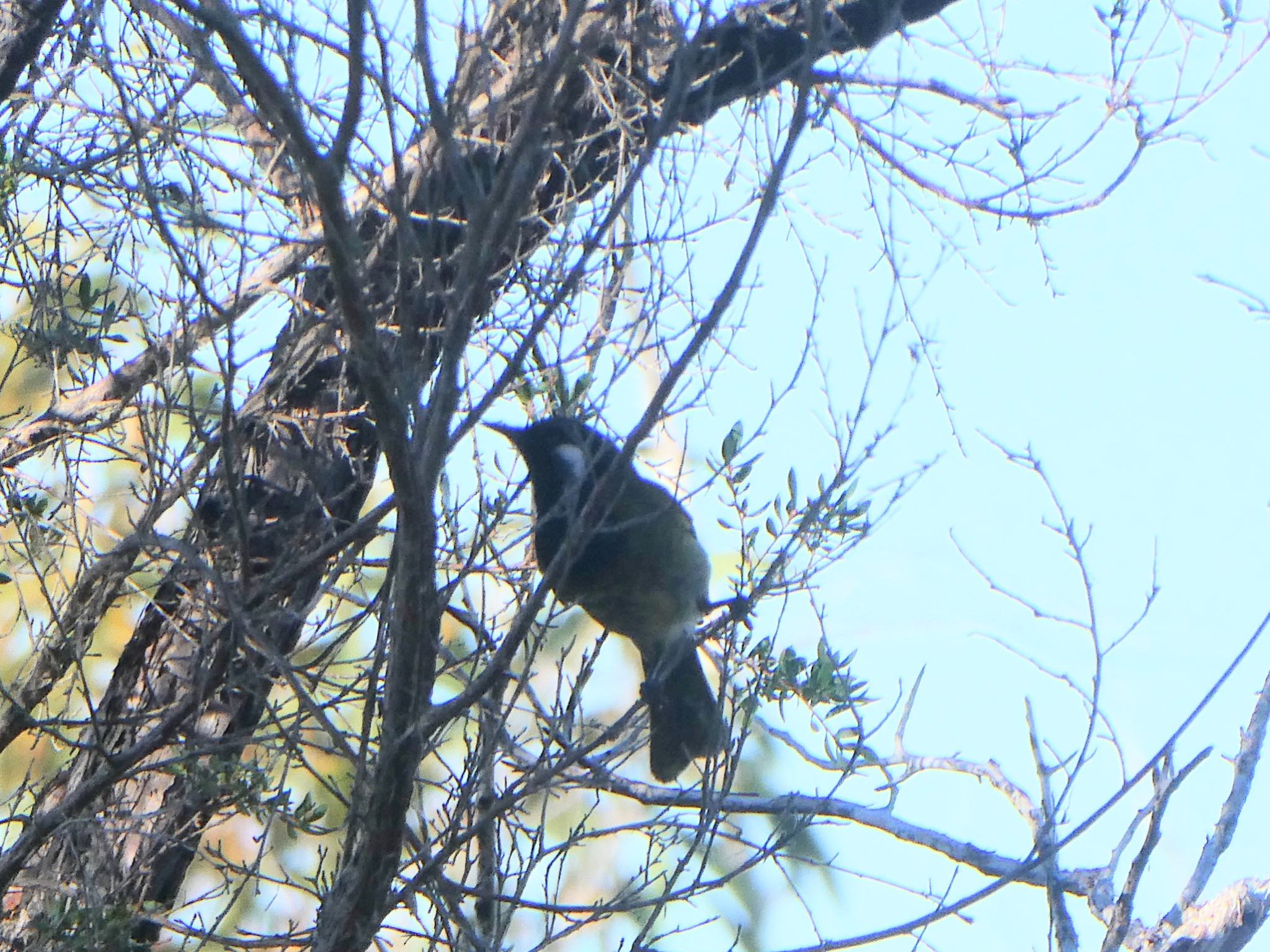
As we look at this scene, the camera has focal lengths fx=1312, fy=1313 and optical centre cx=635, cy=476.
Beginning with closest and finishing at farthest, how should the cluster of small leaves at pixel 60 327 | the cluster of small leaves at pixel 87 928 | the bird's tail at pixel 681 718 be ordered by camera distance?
the cluster of small leaves at pixel 87 928 < the cluster of small leaves at pixel 60 327 < the bird's tail at pixel 681 718

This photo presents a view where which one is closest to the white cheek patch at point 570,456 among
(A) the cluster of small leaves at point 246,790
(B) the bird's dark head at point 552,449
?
(B) the bird's dark head at point 552,449

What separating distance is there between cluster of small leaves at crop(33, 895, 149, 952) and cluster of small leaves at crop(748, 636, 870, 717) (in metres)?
Result: 1.63

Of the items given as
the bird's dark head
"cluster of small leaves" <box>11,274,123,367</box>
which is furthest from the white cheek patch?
"cluster of small leaves" <box>11,274,123,367</box>

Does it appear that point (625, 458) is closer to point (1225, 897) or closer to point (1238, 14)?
point (1225, 897)

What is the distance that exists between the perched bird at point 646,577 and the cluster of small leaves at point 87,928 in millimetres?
1318

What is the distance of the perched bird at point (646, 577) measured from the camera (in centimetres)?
369

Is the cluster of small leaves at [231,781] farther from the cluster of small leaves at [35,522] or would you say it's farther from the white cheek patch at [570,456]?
the white cheek patch at [570,456]

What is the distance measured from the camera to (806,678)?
3436mm

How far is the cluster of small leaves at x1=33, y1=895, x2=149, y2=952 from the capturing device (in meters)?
3.04

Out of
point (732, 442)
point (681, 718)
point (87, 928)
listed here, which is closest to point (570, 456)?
point (732, 442)

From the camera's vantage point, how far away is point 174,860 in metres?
3.75

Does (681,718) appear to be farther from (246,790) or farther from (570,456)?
(246,790)

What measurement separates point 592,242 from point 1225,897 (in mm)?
2345

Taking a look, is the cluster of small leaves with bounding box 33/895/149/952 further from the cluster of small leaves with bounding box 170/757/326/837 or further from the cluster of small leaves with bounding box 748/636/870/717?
the cluster of small leaves with bounding box 748/636/870/717
